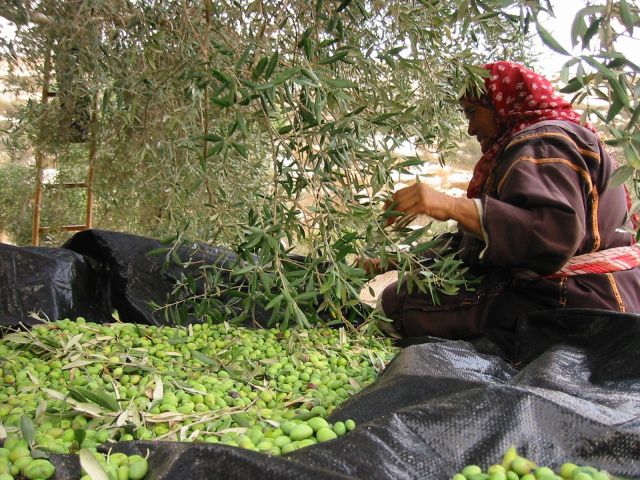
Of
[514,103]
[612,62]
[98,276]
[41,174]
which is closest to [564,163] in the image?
[514,103]

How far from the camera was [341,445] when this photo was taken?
1.05 m

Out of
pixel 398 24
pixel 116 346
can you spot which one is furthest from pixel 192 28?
pixel 116 346

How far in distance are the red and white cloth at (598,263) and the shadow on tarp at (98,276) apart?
1.32 meters

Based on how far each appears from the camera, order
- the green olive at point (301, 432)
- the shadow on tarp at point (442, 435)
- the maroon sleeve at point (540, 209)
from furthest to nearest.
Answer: the maroon sleeve at point (540, 209)
the green olive at point (301, 432)
the shadow on tarp at point (442, 435)

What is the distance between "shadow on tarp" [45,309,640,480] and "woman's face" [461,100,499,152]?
4.57 feet

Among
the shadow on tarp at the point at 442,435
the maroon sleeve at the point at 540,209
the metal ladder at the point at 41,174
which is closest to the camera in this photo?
the shadow on tarp at the point at 442,435

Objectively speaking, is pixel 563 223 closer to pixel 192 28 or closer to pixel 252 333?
pixel 252 333

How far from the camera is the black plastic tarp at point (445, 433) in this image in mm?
944

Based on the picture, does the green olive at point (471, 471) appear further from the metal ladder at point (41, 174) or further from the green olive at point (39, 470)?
the metal ladder at point (41, 174)

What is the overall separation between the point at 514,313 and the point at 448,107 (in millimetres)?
892

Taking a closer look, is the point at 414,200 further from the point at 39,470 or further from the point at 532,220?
the point at 39,470

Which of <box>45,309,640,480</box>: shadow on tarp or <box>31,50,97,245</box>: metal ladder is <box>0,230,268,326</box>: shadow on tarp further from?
<box>45,309,640,480</box>: shadow on tarp

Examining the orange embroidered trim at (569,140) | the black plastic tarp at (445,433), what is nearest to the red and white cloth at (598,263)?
the orange embroidered trim at (569,140)

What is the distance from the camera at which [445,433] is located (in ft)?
3.75
